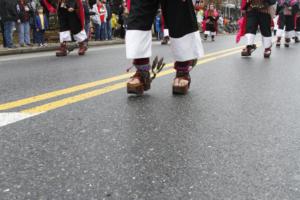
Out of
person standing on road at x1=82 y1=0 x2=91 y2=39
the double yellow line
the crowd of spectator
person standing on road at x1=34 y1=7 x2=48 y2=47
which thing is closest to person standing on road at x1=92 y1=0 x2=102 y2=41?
the crowd of spectator

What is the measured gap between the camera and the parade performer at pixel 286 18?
11709mm

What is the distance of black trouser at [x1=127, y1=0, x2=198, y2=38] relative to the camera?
143 inches

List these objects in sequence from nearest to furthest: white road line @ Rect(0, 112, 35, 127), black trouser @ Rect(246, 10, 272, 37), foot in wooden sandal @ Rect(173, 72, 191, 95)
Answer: white road line @ Rect(0, 112, 35, 127) < foot in wooden sandal @ Rect(173, 72, 191, 95) < black trouser @ Rect(246, 10, 272, 37)

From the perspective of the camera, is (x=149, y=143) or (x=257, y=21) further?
(x=257, y=21)

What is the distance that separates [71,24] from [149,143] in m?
6.72

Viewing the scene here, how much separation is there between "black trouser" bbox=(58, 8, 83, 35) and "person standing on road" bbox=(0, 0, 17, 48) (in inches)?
99.2

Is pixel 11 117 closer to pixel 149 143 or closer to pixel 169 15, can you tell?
pixel 149 143

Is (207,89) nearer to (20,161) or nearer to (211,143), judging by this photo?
(211,143)

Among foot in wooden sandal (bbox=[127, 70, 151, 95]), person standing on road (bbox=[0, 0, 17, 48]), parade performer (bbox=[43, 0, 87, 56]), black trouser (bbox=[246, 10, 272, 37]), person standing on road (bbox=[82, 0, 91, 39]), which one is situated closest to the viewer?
foot in wooden sandal (bbox=[127, 70, 151, 95])

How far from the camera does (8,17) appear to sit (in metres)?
10.7

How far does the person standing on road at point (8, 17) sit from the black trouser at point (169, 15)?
7632 millimetres

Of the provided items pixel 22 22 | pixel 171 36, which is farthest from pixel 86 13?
pixel 171 36

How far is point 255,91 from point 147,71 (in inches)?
Answer: 35.9

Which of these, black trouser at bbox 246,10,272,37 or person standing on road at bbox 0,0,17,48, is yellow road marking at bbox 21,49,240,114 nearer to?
black trouser at bbox 246,10,272,37
